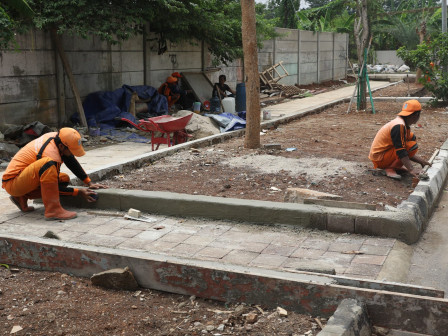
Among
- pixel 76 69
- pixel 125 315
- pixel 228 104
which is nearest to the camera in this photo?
pixel 125 315

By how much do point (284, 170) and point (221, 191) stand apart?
1.33 metres

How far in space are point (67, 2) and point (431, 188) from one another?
8111mm

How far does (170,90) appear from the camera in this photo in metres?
15.9

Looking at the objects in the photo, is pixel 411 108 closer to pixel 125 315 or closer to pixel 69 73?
pixel 125 315

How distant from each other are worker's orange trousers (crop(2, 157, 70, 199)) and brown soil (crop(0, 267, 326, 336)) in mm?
1676

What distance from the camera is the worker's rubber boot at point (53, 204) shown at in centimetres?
621

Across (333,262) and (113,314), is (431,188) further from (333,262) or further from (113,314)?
(113,314)

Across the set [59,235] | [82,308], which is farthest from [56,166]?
[82,308]

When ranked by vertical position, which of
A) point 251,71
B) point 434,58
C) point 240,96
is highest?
point 434,58

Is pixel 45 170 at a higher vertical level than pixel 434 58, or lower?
lower

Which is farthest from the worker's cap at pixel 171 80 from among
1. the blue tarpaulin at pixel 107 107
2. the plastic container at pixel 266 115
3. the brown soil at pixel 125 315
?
the brown soil at pixel 125 315

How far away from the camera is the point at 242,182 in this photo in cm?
750

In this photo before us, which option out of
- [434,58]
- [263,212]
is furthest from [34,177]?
[434,58]

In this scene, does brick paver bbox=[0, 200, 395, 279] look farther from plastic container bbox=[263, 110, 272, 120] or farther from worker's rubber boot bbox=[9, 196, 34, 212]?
plastic container bbox=[263, 110, 272, 120]
